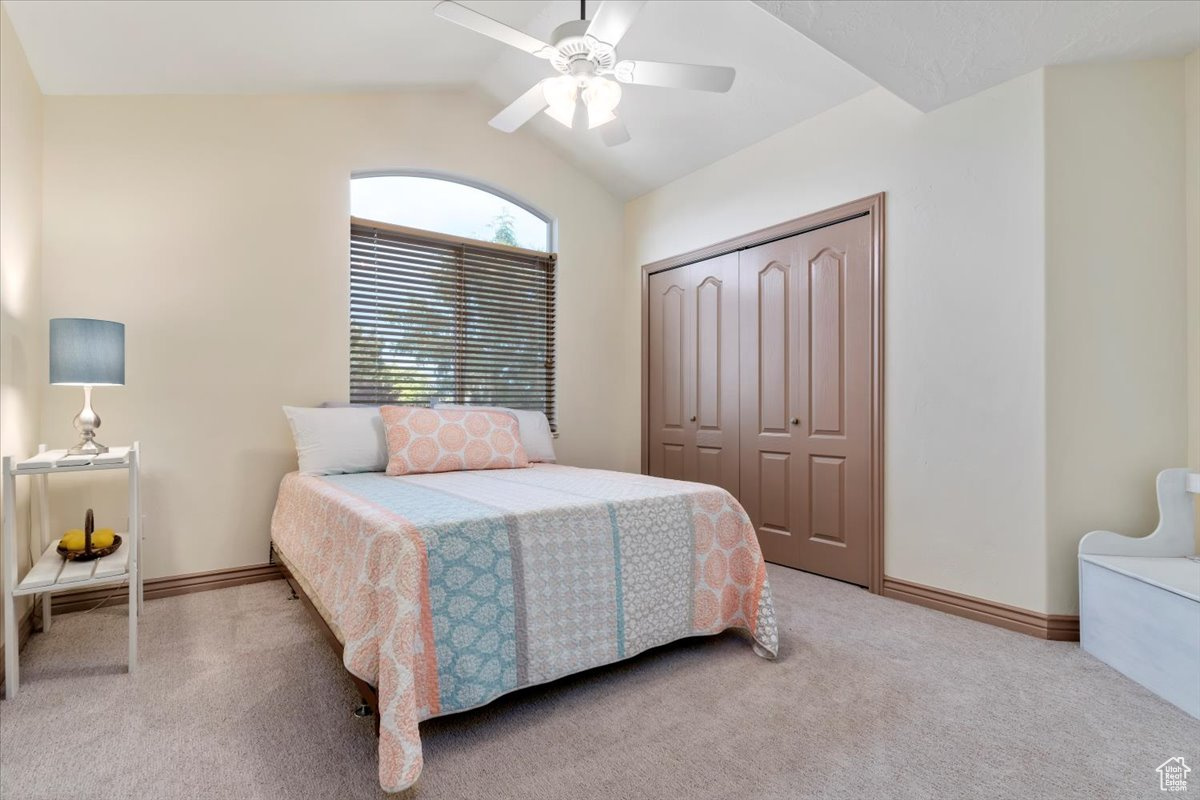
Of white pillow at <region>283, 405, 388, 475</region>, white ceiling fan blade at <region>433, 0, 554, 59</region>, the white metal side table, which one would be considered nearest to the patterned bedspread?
white pillow at <region>283, 405, 388, 475</region>

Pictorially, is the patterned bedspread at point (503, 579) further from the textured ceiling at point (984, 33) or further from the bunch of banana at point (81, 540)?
the textured ceiling at point (984, 33)

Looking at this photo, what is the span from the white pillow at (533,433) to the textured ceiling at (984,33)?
7.83 feet

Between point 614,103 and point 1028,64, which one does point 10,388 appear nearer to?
point 614,103

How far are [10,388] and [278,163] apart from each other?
1.66m

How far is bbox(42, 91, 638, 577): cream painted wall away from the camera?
2.76 metres

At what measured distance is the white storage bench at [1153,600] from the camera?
6.01 feet

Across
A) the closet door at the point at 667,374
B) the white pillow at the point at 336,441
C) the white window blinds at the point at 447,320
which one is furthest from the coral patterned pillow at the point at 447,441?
the closet door at the point at 667,374

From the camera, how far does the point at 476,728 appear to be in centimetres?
170

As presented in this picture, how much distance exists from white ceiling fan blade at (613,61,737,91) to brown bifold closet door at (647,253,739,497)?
1.52 m

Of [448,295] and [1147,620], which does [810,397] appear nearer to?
[1147,620]

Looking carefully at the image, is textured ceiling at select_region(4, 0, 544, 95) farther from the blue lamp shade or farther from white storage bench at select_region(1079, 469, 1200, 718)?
white storage bench at select_region(1079, 469, 1200, 718)

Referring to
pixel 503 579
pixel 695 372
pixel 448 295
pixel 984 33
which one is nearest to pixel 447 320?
pixel 448 295

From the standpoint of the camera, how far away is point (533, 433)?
141 inches

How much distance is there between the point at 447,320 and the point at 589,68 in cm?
200
